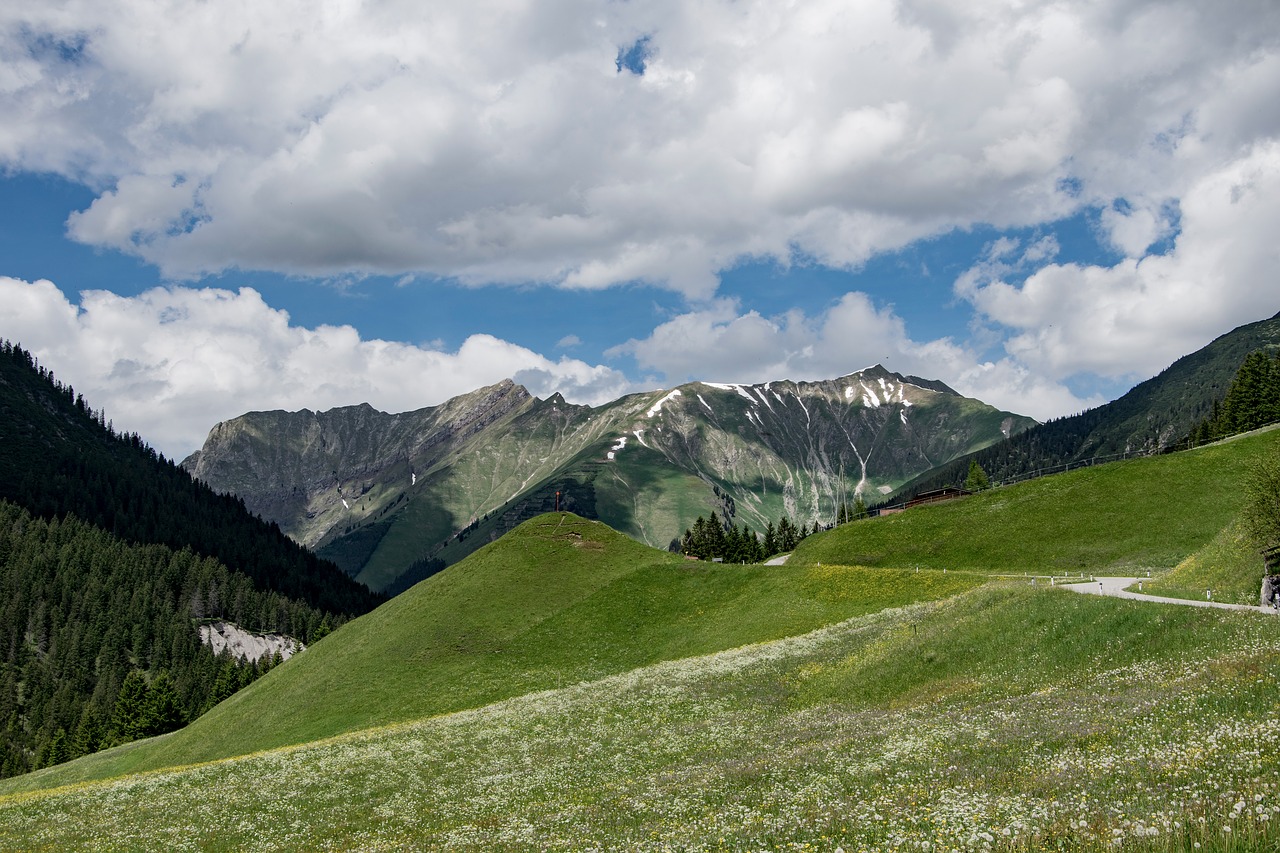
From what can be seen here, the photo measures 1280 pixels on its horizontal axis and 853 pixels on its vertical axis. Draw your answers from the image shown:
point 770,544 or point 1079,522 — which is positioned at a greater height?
point 770,544

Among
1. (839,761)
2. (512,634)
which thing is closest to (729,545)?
(512,634)

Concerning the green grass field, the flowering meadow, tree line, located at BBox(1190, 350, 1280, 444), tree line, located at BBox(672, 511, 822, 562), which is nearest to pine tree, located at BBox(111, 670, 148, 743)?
the green grass field

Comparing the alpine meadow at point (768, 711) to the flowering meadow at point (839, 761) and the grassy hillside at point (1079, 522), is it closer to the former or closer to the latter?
the flowering meadow at point (839, 761)

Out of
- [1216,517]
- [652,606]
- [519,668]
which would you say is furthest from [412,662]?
[1216,517]

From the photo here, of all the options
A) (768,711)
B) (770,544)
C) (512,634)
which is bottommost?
(768,711)

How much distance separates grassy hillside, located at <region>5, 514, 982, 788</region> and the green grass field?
368mm

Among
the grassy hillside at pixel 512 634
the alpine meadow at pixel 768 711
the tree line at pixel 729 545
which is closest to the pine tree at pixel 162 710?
the grassy hillside at pixel 512 634

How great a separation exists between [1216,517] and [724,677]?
2781 inches

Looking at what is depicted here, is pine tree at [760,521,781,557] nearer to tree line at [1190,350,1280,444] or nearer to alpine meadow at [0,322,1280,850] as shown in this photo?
alpine meadow at [0,322,1280,850]

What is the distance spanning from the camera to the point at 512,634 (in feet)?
267

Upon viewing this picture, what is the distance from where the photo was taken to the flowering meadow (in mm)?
16938

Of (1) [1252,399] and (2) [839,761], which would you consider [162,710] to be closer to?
(2) [839,761]

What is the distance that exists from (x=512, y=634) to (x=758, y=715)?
44.4 m

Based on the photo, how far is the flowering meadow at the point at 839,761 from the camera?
16938mm
